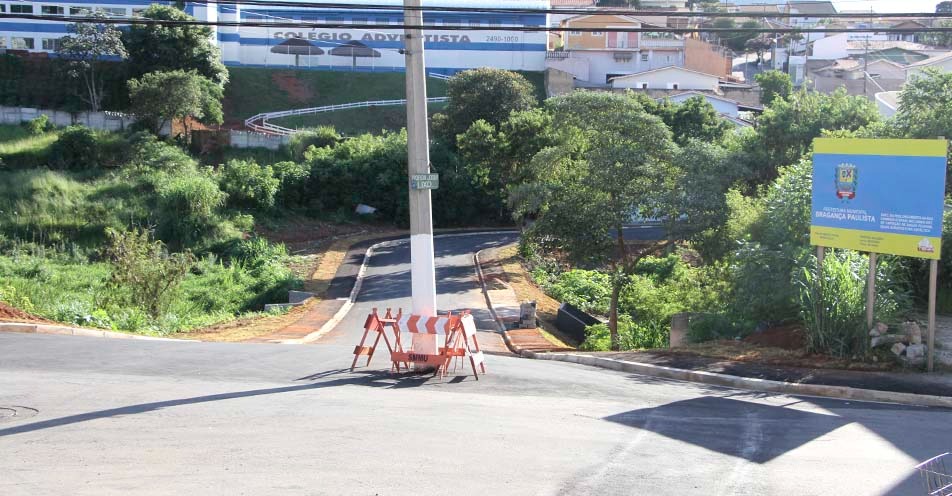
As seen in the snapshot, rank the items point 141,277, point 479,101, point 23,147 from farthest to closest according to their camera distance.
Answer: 1. point 479,101
2. point 23,147
3. point 141,277

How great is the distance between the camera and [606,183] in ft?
62.0

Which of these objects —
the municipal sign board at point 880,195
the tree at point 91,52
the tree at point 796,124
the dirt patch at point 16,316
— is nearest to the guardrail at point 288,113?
the tree at point 91,52

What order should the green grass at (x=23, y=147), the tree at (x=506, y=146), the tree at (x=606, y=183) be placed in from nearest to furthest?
the tree at (x=606, y=183)
the tree at (x=506, y=146)
the green grass at (x=23, y=147)

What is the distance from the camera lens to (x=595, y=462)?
7.48 metres

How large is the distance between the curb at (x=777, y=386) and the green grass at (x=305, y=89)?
53.1 meters

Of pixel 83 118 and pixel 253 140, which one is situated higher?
pixel 83 118

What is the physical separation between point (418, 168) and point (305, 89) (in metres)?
57.1

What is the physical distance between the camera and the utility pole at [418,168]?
12352 mm

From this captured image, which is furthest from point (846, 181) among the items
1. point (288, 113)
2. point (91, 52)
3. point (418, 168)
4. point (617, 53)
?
point (617, 53)

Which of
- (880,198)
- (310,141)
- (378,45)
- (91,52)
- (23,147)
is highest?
(378,45)

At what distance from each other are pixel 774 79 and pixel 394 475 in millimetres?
63747

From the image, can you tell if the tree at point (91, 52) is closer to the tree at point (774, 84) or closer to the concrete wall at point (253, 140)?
the concrete wall at point (253, 140)

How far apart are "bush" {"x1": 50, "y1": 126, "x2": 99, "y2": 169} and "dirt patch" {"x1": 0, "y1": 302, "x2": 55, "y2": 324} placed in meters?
25.3

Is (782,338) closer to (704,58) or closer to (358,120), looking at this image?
(358,120)
